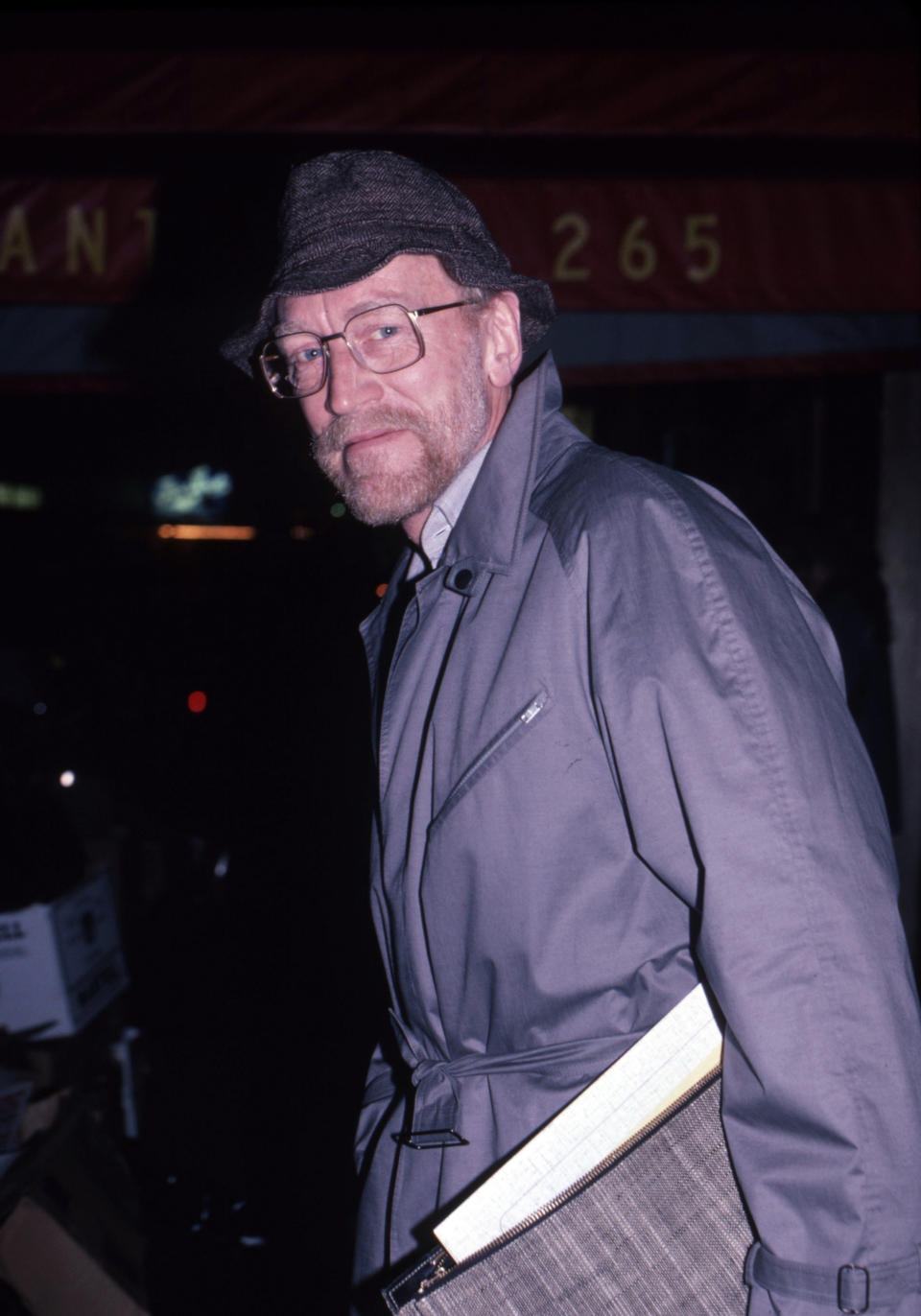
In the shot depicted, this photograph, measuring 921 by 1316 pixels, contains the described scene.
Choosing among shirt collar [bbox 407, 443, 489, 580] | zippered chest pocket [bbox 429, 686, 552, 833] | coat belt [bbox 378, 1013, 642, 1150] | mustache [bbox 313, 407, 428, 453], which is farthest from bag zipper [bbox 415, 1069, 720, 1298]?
mustache [bbox 313, 407, 428, 453]

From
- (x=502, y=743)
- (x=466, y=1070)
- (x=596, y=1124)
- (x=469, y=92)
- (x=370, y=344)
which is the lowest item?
(x=466, y=1070)

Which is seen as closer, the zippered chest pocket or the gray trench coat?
the gray trench coat

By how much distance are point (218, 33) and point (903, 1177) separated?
11.3ft

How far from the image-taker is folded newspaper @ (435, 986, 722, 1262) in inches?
42.9

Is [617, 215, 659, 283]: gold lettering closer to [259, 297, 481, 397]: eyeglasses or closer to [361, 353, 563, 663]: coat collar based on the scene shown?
[259, 297, 481, 397]: eyeglasses

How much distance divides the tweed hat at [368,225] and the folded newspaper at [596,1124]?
1.21 meters

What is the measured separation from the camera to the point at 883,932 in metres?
1.00

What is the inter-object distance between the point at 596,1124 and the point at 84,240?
286cm

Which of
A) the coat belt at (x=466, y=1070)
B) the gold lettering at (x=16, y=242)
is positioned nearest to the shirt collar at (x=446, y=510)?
the coat belt at (x=466, y=1070)

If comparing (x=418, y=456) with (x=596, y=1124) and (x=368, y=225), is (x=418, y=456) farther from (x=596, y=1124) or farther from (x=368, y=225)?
(x=596, y=1124)

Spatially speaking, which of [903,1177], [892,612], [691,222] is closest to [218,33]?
[691,222]

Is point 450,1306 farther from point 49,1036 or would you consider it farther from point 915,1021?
point 49,1036

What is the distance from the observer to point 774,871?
1017 mm

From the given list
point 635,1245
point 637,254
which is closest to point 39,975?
point 635,1245
